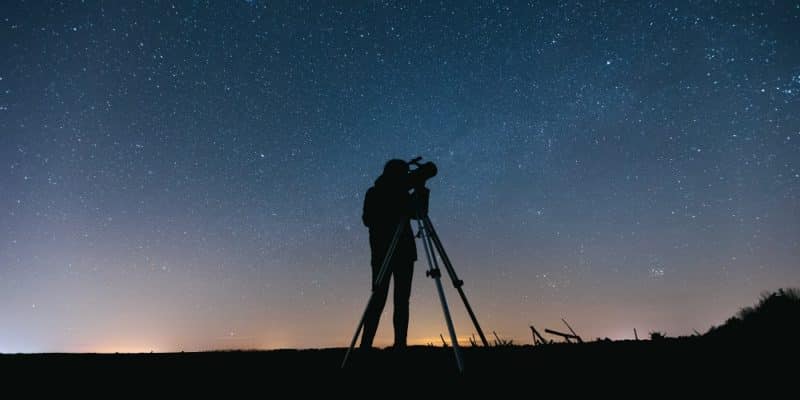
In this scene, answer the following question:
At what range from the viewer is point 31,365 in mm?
4324

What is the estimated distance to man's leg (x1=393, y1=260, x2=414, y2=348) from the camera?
14.8 ft

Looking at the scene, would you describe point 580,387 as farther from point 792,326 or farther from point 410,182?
point 792,326

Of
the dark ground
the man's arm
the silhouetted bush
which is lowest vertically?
the dark ground

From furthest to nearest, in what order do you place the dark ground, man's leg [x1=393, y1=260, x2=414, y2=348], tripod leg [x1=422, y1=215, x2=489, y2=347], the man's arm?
the man's arm < man's leg [x1=393, y1=260, x2=414, y2=348] < tripod leg [x1=422, y1=215, x2=489, y2=347] < the dark ground

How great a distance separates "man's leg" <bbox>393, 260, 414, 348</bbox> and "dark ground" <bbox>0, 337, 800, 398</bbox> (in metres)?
0.24

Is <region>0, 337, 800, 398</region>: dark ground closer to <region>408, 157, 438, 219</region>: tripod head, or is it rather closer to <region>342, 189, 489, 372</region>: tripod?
<region>342, 189, 489, 372</region>: tripod

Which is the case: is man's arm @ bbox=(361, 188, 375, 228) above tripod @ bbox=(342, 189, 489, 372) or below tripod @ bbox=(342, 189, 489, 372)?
above

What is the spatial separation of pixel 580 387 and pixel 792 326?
4648 mm

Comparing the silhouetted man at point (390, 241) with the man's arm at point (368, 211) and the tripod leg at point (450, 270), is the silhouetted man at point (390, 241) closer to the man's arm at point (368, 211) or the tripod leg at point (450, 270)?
the man's arm at point (368, 211)

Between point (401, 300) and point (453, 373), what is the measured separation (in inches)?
48.0

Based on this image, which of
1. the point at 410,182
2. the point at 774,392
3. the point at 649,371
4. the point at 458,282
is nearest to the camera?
the point at 774,392

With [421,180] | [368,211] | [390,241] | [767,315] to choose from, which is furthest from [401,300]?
[767,315]

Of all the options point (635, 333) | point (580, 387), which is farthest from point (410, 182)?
point (635, 333)

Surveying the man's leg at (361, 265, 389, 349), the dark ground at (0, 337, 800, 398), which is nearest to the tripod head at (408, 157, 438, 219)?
the man's leg at (361, 265, 389, 349)
